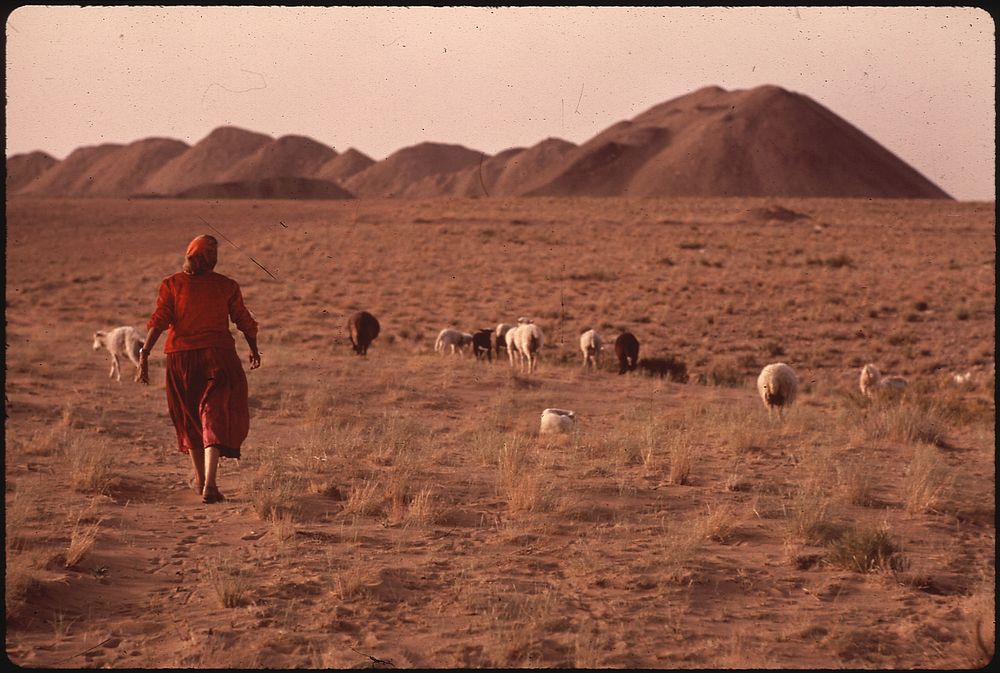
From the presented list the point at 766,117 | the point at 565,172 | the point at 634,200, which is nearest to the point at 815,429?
the point at 634,200

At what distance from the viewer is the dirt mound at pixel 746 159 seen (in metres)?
132

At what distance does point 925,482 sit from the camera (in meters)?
7.77

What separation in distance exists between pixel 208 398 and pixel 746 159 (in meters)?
142

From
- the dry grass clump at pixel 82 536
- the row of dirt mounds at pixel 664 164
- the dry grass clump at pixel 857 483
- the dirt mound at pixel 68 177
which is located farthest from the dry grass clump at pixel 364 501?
the dirt mound at pixel 68 177

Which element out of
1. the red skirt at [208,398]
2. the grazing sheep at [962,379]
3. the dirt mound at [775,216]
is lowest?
the grazing sheep at [962,379]

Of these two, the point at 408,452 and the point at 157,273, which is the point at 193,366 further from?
the point at 157,273

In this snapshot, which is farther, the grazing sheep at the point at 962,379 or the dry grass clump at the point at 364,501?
the grazing sheep at the point at 962,379

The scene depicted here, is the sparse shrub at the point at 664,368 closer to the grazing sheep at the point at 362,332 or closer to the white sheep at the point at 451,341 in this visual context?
the white sheep at the point at 451,341

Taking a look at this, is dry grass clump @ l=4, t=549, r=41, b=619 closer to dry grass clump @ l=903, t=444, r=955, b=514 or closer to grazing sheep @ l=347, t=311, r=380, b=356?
dry grass clump @ l=903, t=444, r=955, b=514

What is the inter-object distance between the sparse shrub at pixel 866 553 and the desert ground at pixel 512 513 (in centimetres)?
2

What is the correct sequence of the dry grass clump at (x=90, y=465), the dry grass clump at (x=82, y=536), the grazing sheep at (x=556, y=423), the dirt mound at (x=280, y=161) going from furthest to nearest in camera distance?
the dirt mound at (x=280, y=161)
the grazing sheep at (x=556, y=423)
the dry grass clump at (x=90, y=465)
the dry grass clump at (x=82, y=536)

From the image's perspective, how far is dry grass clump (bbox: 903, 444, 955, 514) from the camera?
728cm

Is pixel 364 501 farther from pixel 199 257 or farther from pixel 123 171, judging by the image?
pixel 123 171

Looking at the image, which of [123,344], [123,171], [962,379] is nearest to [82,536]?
[123,344]
